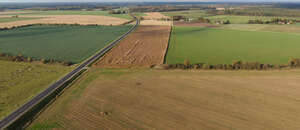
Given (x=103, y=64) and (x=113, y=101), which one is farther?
(x=103, y=64)

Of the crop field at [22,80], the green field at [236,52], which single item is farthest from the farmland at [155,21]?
the crop field at [22,80]

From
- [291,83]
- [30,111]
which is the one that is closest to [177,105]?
[30,111]

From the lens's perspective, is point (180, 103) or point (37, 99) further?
point (37, 99)

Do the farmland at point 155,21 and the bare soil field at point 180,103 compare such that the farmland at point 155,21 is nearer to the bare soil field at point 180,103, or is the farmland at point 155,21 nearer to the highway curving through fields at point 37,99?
the highway curving through fields at point 37,99

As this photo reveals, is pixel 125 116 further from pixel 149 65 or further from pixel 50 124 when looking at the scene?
pixel 149 65

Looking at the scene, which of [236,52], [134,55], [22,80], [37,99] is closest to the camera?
[37,99]

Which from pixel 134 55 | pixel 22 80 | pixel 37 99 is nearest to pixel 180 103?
pixel 37 99

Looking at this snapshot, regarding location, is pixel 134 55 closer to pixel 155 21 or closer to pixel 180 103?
pixel 180 103
